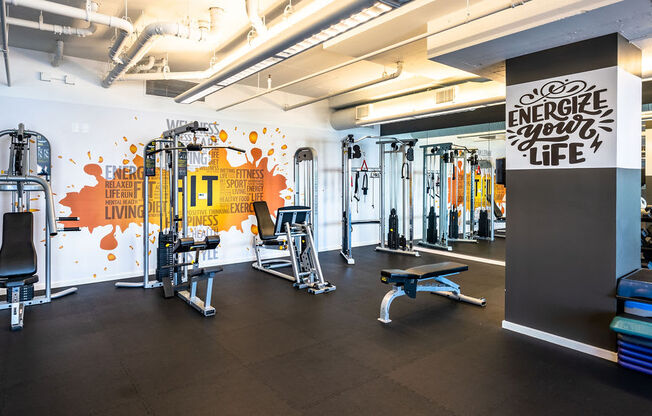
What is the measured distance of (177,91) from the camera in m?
5.47

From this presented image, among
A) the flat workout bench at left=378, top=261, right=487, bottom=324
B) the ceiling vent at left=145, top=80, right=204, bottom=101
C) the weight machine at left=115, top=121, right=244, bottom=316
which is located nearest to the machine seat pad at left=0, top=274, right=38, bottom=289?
the weight machine at left=115, top=121, right=244, bottom=316

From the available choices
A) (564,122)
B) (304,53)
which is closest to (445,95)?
(304,53)

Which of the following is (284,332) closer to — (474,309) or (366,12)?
(474,309)

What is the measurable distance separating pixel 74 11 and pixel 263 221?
139 inches

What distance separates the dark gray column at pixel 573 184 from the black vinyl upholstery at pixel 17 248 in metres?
4.42

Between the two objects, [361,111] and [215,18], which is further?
[361,111]

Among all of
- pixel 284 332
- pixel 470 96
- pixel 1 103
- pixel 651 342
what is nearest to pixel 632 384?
pixel 651 342

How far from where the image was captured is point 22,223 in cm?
387

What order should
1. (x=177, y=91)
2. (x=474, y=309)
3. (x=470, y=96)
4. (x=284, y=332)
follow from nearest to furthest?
(x=284, y=332) → (x=474, y=309) → (x=470, y=96) → (x=177, y=91)

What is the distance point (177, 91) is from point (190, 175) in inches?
47.2

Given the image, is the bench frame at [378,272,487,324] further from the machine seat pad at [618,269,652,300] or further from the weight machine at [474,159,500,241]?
the weight machine at [474,159,500,241]

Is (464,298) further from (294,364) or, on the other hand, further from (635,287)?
(294,364)

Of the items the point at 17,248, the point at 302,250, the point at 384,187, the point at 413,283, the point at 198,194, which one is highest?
the point at 384,187

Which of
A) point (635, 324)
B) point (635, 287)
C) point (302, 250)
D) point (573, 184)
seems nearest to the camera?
point (635, 324)
